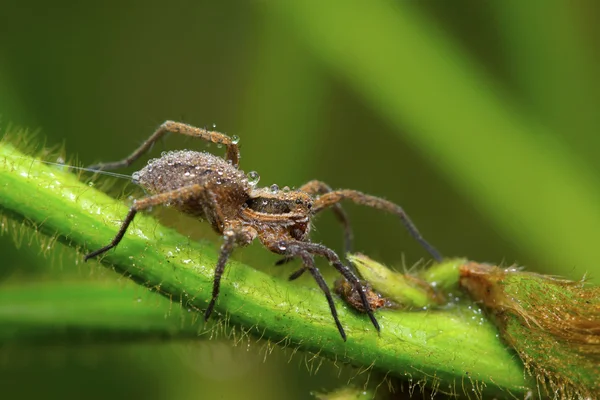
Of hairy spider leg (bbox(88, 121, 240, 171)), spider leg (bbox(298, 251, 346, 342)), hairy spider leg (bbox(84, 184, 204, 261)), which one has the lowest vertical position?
spider leg (bbox(298, 251, 346, 342))

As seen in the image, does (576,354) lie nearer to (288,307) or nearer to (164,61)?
(288,307)

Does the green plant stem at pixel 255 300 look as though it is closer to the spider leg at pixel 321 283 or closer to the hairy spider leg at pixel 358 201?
the spider leg at pixel 321 283

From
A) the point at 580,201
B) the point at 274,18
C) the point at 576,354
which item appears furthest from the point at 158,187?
the point at 580,201

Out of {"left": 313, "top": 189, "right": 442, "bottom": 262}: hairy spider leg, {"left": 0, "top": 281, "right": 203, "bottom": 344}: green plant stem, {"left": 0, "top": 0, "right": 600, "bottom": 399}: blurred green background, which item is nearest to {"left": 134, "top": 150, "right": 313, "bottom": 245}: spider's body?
{"left": 313, "top": 189, "right": 442, "bottom": 262}: hairy spider leg

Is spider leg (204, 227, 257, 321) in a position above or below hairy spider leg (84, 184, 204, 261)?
below

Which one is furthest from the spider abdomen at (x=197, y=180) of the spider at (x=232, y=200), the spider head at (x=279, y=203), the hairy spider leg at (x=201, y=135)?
the hairy spider leg at (x=201, y=135)

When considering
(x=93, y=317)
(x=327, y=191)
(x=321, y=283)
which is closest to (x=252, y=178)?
(x=327, y=191)

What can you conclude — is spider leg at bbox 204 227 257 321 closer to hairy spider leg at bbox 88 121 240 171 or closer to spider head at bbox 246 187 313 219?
spider head at bbox 246 187 313 219
